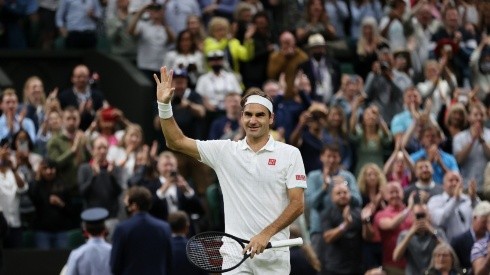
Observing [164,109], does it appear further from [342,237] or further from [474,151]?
[474,151]

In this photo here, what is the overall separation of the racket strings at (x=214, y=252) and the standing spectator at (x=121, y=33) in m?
10.9

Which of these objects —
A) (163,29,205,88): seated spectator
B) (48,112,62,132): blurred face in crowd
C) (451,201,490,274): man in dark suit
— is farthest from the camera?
(163,29,205,88): seated spectator

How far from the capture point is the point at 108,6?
75.5ft

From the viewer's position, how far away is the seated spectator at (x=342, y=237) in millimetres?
17719

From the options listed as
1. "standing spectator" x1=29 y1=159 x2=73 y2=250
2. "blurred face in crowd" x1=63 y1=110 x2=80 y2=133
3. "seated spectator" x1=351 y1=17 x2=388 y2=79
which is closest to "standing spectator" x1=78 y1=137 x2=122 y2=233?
"standing spectator" x1=29 y1=159 x2=73 y2=250

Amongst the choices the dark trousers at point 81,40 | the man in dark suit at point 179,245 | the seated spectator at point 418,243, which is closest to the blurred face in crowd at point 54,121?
the man in dark suit at point 179,245

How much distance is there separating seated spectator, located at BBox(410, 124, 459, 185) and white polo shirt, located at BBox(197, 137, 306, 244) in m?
7.56

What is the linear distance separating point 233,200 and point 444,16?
12.8 meters

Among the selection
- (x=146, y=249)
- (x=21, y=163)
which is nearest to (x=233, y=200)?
(x=146, y=249)

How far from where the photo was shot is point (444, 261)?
1677 cm

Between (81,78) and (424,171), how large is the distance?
15.7 ft

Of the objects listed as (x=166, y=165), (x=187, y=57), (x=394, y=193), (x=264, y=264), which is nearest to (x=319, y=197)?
(x=394, y=193)

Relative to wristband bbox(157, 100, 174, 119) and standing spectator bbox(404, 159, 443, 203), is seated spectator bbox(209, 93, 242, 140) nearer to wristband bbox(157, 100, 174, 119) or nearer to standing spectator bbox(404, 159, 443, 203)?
standing spectator bbox(404, 159, 443, 203)

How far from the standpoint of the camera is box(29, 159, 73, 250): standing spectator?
18.5 metres
